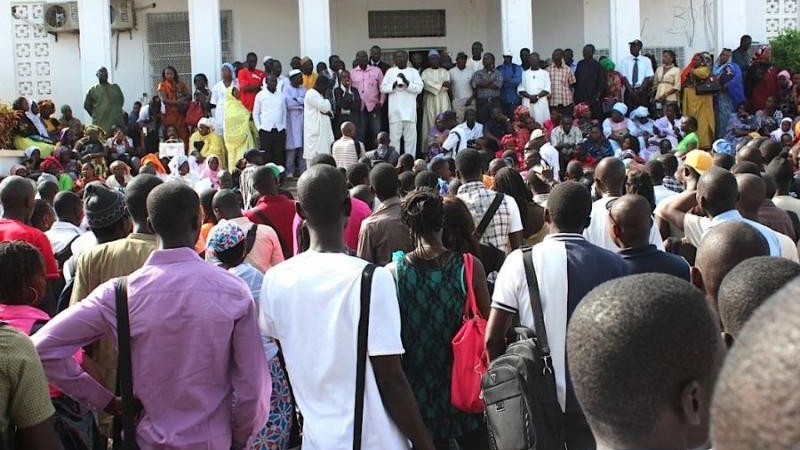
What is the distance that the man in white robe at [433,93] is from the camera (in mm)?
17172

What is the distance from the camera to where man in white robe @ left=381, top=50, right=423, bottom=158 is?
16.6m

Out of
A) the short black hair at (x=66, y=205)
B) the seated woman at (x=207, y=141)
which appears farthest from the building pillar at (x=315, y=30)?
the short black hair at (x=66, y=205)

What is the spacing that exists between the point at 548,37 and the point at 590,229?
15.2 m

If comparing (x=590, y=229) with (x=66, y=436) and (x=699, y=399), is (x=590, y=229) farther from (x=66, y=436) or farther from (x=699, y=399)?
(x=699, y=399)

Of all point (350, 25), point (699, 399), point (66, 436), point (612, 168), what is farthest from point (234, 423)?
point (350, 25)

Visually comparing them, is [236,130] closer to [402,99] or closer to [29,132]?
[402,99]

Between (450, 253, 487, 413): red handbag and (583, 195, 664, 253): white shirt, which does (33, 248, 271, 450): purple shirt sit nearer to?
(450, 253, 487, 413): red handbag

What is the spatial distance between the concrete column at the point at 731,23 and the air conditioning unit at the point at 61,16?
11.8 metres

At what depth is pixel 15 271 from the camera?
4117mm

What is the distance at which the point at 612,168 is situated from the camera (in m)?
6.31

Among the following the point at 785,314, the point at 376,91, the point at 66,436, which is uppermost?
the point at 376,91

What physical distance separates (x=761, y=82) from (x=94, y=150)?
11202 millimetres

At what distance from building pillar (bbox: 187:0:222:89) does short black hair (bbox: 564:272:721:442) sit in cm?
1671

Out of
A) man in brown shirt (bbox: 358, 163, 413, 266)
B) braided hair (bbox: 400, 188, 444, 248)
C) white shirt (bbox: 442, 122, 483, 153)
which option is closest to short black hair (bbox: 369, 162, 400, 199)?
man in brown shirt (bbox: 358, 163, 413, 266)
